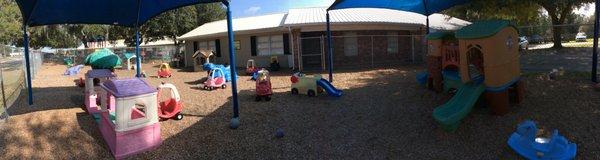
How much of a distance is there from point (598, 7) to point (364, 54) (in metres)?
13.1

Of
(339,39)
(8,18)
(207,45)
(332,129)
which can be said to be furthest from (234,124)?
(8,18)

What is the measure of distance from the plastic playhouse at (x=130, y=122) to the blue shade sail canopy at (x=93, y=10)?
3659 millimetres

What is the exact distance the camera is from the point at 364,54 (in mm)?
21891

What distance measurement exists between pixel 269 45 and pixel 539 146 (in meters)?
19.1

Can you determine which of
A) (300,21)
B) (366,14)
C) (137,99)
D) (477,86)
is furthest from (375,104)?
(366,14)

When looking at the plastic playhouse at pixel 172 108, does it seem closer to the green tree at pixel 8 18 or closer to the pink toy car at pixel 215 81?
the pink toy car at pixel 215 81

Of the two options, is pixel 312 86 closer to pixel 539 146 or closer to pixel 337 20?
pixel 539 146

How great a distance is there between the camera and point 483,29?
7559mm

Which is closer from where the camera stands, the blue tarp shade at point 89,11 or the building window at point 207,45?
the blue tarp shade at point 89,11

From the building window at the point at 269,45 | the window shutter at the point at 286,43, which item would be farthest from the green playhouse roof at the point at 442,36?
the building window at the point at 269,45

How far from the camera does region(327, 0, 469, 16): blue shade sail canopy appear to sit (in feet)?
43.4

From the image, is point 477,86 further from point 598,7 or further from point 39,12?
point 39,12

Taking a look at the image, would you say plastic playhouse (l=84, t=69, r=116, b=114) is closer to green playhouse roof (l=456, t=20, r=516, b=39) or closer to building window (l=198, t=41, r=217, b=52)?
green playhouse roof (l=456, t=20, r=516, b=39)

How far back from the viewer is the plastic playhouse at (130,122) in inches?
253
